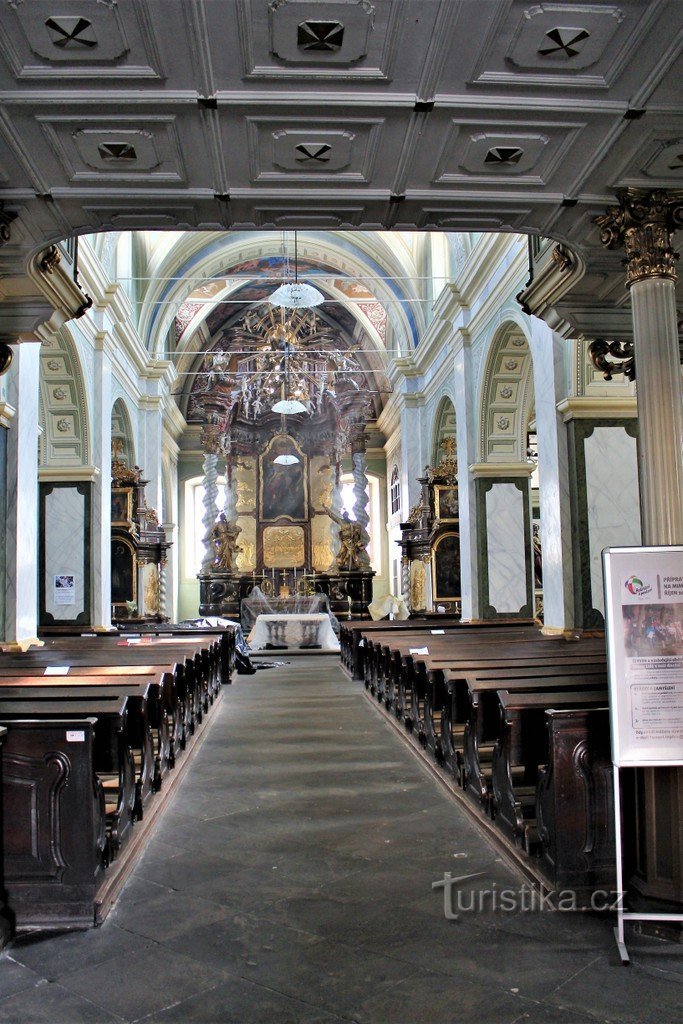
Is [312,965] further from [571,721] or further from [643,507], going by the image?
[643,507]

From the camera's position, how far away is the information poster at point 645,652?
332 cm

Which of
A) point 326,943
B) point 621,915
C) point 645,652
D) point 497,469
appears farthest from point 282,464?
point 621,915

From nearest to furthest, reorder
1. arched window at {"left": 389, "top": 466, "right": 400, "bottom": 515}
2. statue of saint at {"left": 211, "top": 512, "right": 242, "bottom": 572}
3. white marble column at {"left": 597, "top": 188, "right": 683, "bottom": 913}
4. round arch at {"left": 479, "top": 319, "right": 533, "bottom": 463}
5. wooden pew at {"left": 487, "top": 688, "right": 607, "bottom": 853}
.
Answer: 1. white marble column at {"left": 597, "top": 188, "right": 683, "bottom": 913}
2. wooden pew at {"left": 487, "top": 688, "right": 607, "bottom": 853}
3. round arch at {"left": 479, "top": 319, "right": 533, "bottom": 463}
4. arched window at {"left": 389, "top": 466, "right": 400, "bottom": 515}
5. statue of saint at {"left": 211, "top": 512, "right": 242, "bottom": 572}

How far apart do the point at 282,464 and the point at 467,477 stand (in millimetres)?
12617

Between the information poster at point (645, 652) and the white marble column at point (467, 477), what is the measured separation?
10.3 m

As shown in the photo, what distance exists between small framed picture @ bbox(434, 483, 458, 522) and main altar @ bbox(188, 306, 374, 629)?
23.3 feet

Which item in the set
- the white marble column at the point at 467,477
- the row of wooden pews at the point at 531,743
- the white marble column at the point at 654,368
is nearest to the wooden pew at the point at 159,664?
the row of wooden pews at the point at 531,743

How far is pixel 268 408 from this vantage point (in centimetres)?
2673

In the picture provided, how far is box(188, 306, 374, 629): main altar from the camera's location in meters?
24.6

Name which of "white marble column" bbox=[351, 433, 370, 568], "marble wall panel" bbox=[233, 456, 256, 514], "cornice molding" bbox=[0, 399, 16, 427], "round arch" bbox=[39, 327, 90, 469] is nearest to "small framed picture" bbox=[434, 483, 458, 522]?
"round arch" bbox=[39, 327, 90, 469]

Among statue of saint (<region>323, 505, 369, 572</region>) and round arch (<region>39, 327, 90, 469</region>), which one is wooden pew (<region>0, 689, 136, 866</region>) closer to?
round arch (<region>39, 327, 90, 469</region>)

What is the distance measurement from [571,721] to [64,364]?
1120 cm

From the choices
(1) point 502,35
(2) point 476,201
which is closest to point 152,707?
(2) point 476,201

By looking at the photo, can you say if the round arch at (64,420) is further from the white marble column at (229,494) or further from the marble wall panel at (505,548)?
the white marble column at (229,494)
